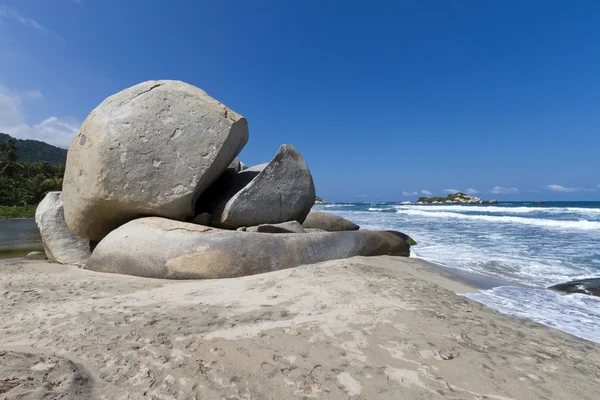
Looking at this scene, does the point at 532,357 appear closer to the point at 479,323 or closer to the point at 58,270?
the point at 479,323

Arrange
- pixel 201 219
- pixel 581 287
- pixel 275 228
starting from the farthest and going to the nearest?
1. pixel 201 219
2. pixel 275 228
3. pixel 581 287

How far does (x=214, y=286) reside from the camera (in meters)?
4.21

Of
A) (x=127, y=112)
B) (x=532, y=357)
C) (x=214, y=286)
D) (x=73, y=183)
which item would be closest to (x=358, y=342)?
(x=532, y=357)

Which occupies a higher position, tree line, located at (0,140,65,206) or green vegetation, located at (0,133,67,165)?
green vegetation, located at (0,133,67,165)

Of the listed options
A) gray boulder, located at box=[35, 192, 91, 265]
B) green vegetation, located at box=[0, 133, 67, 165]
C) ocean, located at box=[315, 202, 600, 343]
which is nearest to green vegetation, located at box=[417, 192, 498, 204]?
ocean, located at box=[315, 202, 600, 343]

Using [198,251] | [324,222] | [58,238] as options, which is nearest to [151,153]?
[198,251]

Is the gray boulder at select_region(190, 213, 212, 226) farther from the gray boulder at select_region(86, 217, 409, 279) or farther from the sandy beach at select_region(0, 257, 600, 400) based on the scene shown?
the sandy beach at select_region(0, 257, 600, 400)

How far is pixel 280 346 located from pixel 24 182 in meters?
52.1

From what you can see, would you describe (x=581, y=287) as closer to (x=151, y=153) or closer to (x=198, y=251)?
(x=198, y=251)

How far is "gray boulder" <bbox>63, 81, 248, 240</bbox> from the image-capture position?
5672mm

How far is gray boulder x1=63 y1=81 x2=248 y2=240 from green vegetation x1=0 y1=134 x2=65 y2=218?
33.5 metres

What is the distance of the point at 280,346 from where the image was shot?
8.13 feet

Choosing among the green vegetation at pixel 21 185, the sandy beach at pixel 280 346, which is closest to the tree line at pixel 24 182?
the green vegetation at pixel 21 185

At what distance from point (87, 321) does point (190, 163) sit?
3283 millimetres
